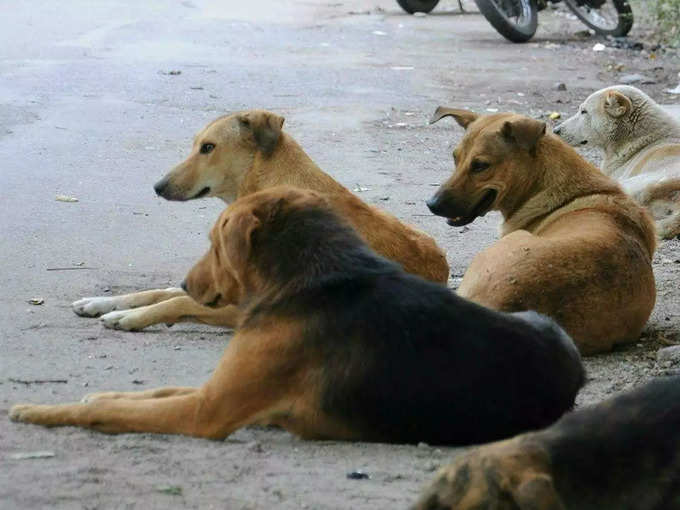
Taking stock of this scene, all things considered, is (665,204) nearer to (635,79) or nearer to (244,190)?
(244,190)

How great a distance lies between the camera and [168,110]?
13.6m

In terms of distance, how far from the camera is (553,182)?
798cm

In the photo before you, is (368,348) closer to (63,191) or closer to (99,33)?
(63,191)

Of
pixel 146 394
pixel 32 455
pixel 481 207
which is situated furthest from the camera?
pixel 481 207

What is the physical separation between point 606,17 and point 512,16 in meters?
1.91

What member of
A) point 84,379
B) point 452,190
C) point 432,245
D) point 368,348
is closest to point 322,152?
point 452,190

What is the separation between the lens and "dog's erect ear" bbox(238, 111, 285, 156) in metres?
7.51

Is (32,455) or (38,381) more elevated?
(32,455)

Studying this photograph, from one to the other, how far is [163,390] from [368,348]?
1016 millimetres

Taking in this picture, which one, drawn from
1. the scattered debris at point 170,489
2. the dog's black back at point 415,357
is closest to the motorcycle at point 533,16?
the dog's black back at point 415,357

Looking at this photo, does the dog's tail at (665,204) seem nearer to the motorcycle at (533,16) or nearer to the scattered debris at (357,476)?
the scattered debris at (357,476)

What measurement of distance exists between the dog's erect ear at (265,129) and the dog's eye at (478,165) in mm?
1266

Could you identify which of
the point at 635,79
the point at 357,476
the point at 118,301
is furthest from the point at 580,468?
the point at 635,79

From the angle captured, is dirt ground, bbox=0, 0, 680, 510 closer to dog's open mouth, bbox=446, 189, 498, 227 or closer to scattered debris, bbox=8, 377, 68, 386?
scattered debris, bbox=8, 377, 68, 386
